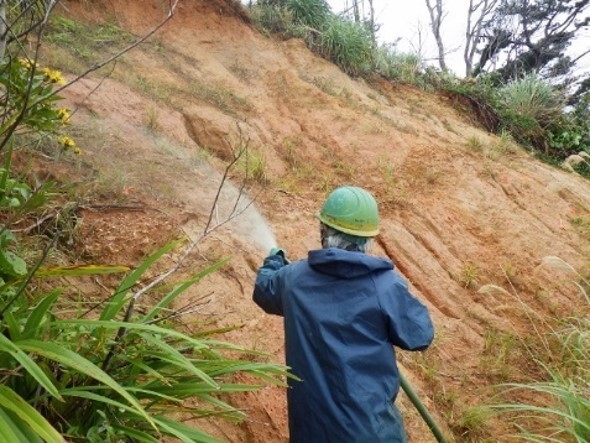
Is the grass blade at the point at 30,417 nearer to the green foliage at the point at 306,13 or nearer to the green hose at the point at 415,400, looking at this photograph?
the green hose at the point at 415,400

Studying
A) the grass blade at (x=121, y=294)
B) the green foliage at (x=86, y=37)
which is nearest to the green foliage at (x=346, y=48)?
the green foliage at (x=86, y=37)

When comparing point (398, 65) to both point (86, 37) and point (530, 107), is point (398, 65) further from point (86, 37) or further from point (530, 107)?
point (86, 37)

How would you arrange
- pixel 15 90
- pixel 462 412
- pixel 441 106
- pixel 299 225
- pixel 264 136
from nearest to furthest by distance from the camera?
pixel 15 90 < pixel 462 412 < pixel 299 225 < pixel 264 136 < pixel 441 106

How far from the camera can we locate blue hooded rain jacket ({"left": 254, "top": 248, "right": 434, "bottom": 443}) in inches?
94.3

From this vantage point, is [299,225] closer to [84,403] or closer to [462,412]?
[462,412]

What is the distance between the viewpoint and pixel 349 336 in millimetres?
2438

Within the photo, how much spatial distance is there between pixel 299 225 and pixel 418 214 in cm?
162

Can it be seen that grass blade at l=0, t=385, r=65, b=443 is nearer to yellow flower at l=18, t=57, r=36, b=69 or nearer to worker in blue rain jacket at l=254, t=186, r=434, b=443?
yellow flower at l=18, t=57, r=36, b=69

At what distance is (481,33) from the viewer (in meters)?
22.3

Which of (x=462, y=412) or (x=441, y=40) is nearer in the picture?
(x=462, y=412)

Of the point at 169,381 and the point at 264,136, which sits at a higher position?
the point at 264,136

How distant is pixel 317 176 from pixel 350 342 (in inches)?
179

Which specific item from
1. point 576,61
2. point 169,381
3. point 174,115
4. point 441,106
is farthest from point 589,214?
point 576,61

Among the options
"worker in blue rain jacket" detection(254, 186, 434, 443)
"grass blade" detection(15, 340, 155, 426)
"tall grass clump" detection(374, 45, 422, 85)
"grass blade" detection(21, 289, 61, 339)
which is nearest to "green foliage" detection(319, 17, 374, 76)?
"tall grass clump" detection(374, 45, 422, 85)
